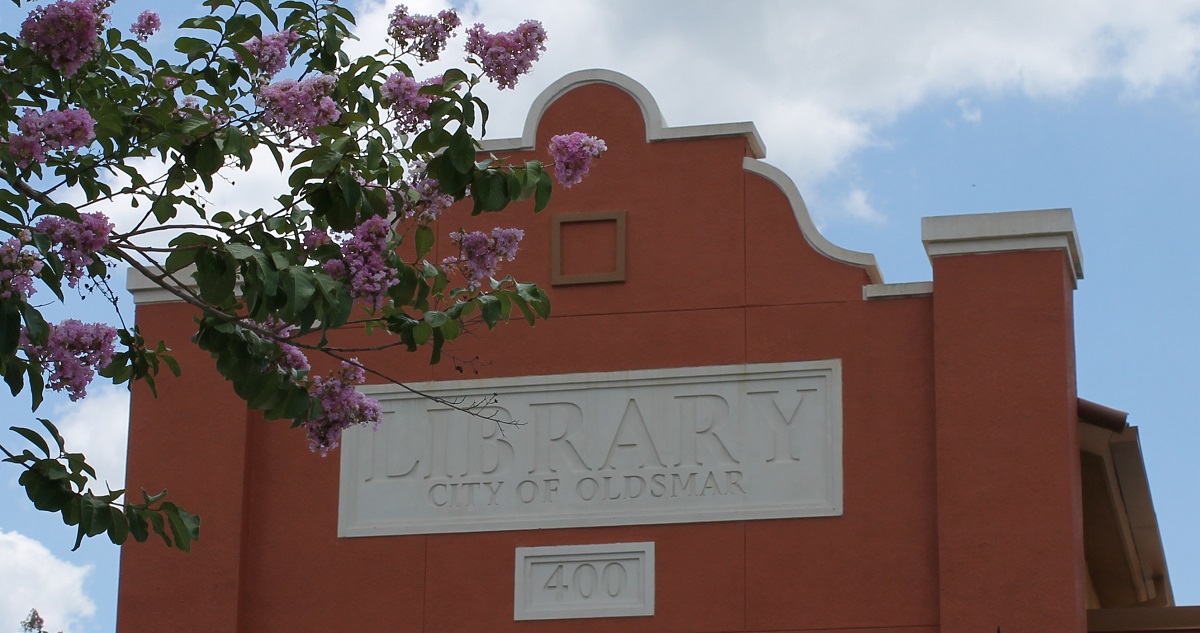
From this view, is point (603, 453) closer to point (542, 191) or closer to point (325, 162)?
point (542, 191)

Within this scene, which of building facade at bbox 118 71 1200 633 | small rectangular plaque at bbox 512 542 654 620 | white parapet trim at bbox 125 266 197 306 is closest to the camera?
building facade at bbox 118 71 1200 633

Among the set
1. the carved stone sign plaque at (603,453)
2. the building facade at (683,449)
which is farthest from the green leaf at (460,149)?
the carved stone sign plaque at (603,453)

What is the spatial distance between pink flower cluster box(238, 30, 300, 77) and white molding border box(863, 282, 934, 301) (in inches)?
270

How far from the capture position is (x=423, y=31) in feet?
32.6

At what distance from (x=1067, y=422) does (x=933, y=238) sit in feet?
5.72

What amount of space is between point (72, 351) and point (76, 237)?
966 mm

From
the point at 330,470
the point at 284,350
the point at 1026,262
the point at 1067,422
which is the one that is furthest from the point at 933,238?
the point at 284,350

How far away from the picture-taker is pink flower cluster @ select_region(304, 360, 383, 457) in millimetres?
10125

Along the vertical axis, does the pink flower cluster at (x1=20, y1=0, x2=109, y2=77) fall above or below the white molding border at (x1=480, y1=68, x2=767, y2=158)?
below

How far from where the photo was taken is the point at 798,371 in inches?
621

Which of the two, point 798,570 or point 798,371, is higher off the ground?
point 798,371

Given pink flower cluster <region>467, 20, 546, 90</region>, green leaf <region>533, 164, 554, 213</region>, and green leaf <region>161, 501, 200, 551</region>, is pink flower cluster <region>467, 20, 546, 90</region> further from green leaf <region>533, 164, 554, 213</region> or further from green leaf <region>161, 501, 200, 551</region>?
green leaf <region>161, 501, 200, 551</region>

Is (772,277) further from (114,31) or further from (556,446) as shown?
(114,31)

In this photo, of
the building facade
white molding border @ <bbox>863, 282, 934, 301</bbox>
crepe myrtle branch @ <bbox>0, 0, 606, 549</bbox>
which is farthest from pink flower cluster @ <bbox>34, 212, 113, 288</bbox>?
white molding border @ <bbox>863, 282, 934, 301</bbox>
